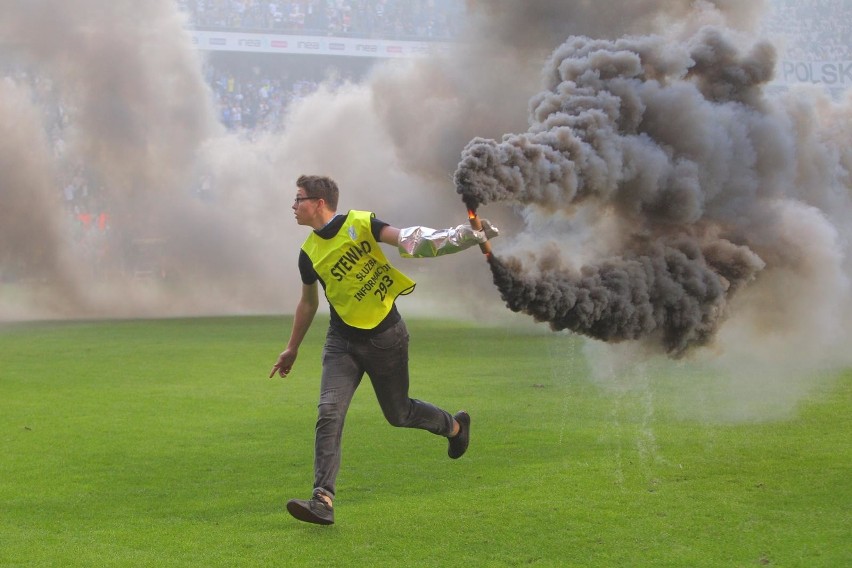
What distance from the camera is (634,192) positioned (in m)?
7.79

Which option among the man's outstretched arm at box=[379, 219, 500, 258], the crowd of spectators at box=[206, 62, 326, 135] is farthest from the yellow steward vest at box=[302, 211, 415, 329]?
the crowd of spectators at box=[206, 62, 326, 135]

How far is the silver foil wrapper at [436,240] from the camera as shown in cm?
539

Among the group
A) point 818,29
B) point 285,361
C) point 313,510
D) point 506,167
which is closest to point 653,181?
point 506,167

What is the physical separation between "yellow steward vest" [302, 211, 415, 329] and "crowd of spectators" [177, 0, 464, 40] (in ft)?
116

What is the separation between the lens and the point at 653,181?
7734mm

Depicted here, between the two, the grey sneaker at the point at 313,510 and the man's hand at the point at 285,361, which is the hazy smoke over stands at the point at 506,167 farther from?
the grey sneaker at the point at 313,510

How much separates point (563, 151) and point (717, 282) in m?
1.53

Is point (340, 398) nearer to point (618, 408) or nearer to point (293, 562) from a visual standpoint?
point (293, 562)

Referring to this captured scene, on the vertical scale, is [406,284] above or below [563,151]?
below

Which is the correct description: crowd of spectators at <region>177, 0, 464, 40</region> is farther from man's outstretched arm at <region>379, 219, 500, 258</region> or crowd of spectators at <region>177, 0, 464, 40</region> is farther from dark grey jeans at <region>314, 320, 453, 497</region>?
man's outstretched arm at <region>379, 219, 500, 258</region>

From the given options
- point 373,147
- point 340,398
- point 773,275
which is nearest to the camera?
point 340,398

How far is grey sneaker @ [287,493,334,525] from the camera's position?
19.6 feet

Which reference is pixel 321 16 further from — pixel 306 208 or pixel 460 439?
pixel 306 208

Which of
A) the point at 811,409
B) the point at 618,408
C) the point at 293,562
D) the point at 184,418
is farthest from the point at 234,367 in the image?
the point at 293,562
